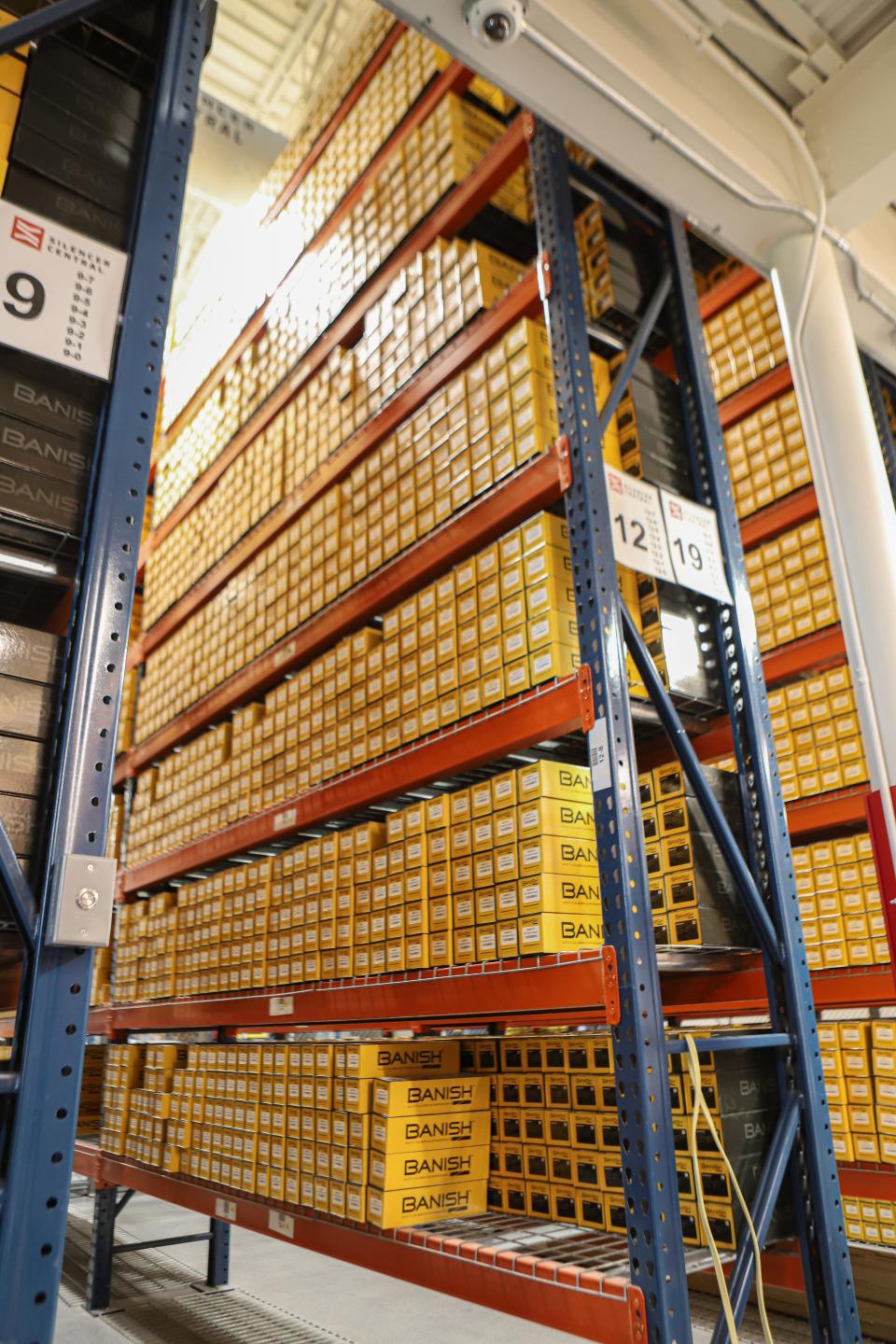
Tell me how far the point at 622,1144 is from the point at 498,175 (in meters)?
3.21

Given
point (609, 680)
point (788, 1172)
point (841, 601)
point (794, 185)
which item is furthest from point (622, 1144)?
point (794, 185)

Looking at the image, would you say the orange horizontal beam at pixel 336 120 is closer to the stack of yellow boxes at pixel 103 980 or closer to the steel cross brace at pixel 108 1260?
the stack of yellow boxes at pixel 103 980

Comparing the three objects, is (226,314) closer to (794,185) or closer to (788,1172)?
(794,185)

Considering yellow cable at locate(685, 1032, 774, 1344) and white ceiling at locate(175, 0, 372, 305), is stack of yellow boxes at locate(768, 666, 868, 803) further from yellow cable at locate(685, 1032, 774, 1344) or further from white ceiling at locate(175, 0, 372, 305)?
white ceiling at locate(175, 0, 372, 305)

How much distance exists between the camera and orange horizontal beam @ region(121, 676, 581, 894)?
8.26 feet

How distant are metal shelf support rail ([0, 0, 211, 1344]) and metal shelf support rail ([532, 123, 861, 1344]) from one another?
1.22m

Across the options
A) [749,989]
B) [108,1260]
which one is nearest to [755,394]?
[749,989]

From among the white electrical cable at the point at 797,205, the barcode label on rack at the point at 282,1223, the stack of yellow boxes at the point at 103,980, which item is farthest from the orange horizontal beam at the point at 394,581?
the barcode label on rack at the point at 282,1223

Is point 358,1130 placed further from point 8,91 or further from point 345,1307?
point 8,91

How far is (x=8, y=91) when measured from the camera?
1.72m

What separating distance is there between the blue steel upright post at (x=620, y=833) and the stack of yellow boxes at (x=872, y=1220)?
168 centimetres

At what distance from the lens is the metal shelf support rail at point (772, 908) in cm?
220

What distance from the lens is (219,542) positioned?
518 cm

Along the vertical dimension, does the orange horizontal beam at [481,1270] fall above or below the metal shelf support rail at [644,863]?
below
